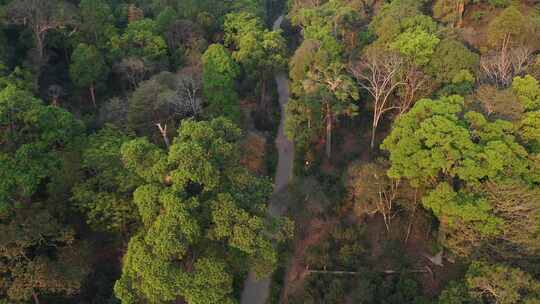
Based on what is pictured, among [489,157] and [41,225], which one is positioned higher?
[489,157]

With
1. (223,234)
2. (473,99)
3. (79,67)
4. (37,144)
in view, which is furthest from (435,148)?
(79,67)

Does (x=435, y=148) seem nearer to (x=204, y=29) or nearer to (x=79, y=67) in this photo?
(x=79, y=67)

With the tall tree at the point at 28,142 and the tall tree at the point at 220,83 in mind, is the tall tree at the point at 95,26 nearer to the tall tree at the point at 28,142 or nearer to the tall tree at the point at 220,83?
the tall tree at the point at 220,83

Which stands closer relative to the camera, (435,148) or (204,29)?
(435,148)

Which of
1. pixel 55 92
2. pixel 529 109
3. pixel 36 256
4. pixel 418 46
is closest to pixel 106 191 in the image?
pixel 36 256

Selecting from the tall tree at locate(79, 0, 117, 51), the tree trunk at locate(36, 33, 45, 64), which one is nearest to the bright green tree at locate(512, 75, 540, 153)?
the tall tree at locate(79, 0, 117, 51)

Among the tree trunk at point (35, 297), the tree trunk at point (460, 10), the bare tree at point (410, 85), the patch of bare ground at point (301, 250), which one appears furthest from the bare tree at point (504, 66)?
the tree trunk at point (35, 297)
